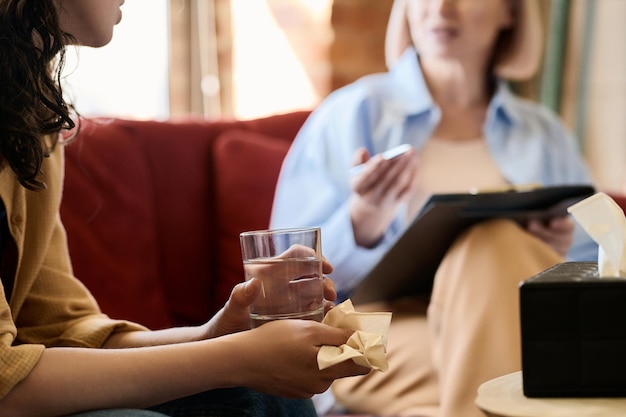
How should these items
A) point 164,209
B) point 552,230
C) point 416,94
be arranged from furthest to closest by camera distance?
point 416,94 < point 164,209 < point 552,230

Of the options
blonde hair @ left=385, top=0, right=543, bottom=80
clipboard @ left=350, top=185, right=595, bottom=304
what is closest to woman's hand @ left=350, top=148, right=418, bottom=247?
clipboard @ left=350, top=185, right=595, bottom=304

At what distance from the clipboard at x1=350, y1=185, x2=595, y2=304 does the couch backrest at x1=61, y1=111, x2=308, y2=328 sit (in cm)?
35

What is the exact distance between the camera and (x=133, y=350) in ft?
2.96

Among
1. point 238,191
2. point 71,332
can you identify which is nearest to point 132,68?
point 238,191

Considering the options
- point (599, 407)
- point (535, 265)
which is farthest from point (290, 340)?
point (535, 265)

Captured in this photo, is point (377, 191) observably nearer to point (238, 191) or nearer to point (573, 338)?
point (238, 191)

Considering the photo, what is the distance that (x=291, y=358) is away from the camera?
85 centimetres

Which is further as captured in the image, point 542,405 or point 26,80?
point 26,80

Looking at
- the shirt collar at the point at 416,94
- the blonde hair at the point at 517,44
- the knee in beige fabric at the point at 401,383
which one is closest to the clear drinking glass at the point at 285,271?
the knee in beige fabric at the point at 401,383

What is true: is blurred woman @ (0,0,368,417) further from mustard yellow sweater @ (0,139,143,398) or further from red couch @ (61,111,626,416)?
red couch @ (61,111,626,416)

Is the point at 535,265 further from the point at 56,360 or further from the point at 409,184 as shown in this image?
the point at 56,360

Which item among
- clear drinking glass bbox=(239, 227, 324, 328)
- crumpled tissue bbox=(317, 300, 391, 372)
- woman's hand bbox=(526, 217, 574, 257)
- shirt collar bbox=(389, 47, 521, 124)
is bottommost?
woman's hand bbox=(526, 217, 574, 257)

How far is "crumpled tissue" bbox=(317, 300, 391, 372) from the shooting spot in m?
0.82

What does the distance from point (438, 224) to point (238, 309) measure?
2.01ft
